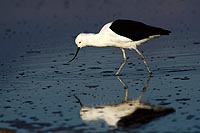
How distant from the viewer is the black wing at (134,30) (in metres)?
11.2

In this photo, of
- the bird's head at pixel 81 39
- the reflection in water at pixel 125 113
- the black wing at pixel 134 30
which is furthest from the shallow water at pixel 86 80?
the black wing at pixel 134 30

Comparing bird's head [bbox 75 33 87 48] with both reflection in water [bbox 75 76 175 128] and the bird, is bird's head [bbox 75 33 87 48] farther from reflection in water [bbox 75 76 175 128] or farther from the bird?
reflection in water [bbox 75 76 175 128]

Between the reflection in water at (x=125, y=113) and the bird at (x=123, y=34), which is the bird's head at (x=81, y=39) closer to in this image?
the bird at (x=123, y=34)

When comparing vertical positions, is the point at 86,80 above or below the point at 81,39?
below

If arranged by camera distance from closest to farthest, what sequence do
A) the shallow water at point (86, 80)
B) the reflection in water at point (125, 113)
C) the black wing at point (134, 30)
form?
the reflection in water at point (125, 113) < the shallow water at point (86, 80) < the black wing at point (134, 30)

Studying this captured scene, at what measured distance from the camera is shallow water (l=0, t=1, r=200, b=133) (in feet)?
26.6

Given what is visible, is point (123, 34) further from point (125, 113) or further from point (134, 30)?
point (125, 113)

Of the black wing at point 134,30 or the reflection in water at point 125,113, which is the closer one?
the reflection in water at point 125,113

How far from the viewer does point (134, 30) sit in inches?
440

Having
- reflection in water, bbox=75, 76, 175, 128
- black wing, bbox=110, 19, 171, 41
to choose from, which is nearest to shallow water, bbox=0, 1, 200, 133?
reflection in water, bbox=75, 76, 175, 128

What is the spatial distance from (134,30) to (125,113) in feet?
9.73

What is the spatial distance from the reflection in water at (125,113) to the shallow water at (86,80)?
0.13 ft

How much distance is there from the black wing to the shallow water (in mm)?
660

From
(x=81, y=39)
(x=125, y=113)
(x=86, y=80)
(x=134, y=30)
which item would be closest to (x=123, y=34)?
(x=134, y=30)
